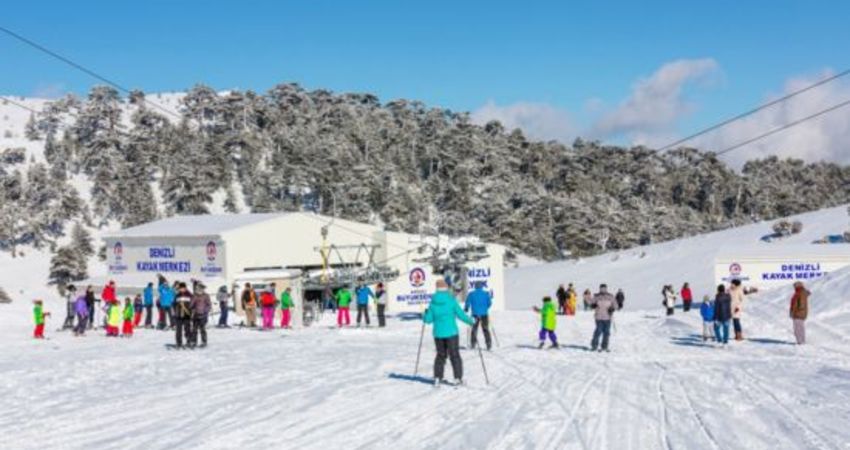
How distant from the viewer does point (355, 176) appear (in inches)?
3317

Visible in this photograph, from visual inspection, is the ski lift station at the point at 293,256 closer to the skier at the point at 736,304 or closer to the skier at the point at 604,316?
the skier at the point at 736,304

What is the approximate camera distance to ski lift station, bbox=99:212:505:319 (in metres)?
39.6

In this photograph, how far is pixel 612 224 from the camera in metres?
86.3

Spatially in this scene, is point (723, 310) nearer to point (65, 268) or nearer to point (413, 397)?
point (413, 397)

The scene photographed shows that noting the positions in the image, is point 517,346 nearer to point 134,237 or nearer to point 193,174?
point 134,237

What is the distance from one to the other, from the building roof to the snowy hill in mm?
19211

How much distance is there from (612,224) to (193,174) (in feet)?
135

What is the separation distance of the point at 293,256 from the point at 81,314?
78.7 ft

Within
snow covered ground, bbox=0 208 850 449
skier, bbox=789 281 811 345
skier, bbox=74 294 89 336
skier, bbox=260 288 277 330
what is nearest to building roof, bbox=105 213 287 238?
skier, bbox=260 288 277 330

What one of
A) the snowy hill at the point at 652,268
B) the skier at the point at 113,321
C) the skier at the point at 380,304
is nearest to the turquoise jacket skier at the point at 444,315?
the skier at the point at 113,321

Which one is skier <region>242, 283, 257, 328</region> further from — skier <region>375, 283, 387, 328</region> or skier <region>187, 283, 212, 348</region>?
skier <region>187, 283, 212, 348</region>

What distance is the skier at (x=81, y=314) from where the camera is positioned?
76.8ft

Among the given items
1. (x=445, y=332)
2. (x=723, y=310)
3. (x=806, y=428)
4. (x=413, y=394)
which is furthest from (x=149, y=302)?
(x=806, y=428)

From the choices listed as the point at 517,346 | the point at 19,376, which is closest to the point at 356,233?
the point at 517,346
